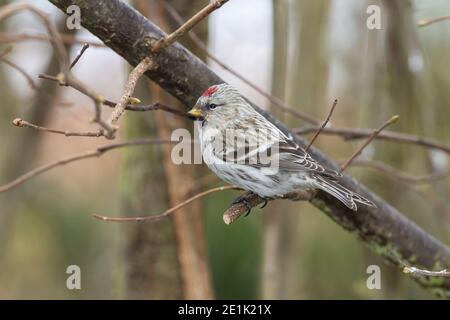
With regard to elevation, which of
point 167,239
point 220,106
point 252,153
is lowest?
point 167,239

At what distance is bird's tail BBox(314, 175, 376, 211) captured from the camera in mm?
2479

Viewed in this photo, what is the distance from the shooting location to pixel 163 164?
12.0 ft

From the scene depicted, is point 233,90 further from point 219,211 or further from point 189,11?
point 219,211

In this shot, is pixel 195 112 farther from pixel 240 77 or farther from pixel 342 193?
pixel 342 193

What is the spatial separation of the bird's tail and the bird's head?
43cm

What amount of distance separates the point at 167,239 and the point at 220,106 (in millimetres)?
1123

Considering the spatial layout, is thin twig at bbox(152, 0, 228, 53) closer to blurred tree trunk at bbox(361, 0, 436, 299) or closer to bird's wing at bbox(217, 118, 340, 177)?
bird's wing at bbox(217, 118, 340, 177)

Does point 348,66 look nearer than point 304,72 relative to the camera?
No

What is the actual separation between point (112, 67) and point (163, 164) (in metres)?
1.96

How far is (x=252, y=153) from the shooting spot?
281cm

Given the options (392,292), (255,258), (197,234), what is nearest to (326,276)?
(255,258)

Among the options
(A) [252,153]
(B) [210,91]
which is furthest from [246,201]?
(B) [210,91]

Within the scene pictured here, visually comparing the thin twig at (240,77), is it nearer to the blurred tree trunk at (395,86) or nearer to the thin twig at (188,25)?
the thin twig at (188,25)
